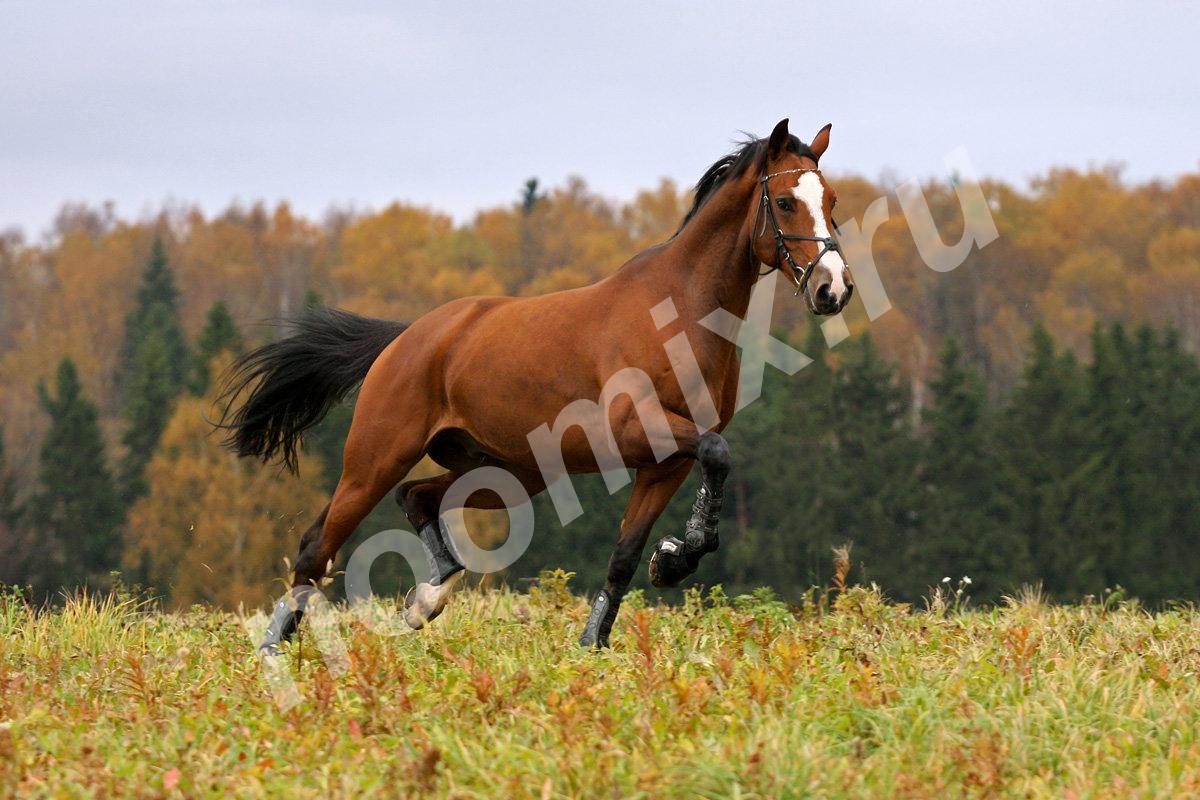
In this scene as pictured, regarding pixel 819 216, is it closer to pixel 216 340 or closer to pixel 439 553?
pixel 439 553

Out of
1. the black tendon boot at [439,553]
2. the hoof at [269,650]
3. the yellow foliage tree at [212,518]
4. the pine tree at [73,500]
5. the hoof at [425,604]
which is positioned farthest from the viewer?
the pine tree at [73,500]

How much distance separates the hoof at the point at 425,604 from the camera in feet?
24.6

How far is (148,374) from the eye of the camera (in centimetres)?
4991

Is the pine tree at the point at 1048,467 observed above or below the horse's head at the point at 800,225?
below

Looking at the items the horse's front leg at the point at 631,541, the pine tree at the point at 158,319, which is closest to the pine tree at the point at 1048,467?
the pine tree at the point at 158,319

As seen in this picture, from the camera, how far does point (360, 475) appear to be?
24.9 ft

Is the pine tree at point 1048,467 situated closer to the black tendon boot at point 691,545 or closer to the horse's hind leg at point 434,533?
the horse's hind leg at point 434,533

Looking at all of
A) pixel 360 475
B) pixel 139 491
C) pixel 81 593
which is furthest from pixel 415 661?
pixel 139 491

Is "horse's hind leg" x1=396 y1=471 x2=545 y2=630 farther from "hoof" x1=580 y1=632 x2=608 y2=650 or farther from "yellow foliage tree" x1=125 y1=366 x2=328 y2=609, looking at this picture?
"yellow foliage tree" x1=125 y1=366 x2=328 y2=609

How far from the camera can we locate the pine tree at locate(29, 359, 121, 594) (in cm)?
4219

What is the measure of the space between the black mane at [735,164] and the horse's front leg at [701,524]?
4.30 ft

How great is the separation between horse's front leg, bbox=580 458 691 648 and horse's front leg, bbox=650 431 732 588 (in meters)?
0.12

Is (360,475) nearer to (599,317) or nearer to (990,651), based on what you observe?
(599,317)

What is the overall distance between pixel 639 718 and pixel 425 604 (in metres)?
2.99
